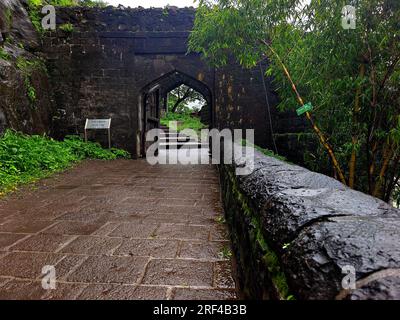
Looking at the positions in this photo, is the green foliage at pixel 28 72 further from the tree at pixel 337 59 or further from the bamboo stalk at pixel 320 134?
the bamboo stalk at pixel 320 134

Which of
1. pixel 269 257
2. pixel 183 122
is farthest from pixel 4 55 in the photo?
pixel 183 122

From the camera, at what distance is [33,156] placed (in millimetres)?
5953

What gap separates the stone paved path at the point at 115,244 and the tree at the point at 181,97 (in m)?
27.4

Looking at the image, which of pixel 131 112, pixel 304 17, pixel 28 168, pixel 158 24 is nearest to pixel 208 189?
pixel 304 17

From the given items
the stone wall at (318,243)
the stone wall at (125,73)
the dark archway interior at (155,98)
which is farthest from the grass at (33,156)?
the stone wall at (318,243)

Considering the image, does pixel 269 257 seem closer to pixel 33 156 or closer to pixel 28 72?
pixel 33 156

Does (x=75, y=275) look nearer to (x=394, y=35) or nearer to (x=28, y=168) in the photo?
(x=394, y=35)

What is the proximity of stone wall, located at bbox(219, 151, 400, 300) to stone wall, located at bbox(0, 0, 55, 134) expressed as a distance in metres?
7.02

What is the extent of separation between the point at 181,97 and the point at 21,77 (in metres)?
25.0

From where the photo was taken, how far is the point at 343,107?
3.87 metres

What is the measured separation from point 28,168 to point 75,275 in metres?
4.38

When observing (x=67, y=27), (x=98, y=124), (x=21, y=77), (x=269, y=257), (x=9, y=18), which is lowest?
(x=269, y=257)

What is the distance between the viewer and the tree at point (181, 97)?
1221 inches
